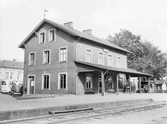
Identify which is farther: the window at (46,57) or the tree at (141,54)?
the tree at (141,54)

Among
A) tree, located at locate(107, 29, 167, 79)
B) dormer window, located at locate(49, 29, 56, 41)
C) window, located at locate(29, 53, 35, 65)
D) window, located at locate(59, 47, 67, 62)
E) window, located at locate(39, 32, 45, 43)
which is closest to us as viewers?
window, located at locate(59, 47, 67, 62)

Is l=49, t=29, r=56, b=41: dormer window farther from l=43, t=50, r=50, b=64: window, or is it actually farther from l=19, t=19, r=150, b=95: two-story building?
l=43, t=50, r=50, b=64: window

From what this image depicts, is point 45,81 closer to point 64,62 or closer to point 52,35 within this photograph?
point 64,62

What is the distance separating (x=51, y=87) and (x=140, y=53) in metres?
27.5

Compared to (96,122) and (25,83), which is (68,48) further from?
(96,122)

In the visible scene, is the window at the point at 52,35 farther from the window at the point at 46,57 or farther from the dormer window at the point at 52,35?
the window at the point at 46,57

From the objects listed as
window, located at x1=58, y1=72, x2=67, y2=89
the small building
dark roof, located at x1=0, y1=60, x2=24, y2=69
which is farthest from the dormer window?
the small building

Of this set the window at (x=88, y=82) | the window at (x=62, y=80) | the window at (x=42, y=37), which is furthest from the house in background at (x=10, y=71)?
the window at (x=88, y=82)

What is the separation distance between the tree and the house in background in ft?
79.3

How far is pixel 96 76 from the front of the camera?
23.8 metres

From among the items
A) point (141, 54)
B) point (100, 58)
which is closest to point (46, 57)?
point (100, 58)

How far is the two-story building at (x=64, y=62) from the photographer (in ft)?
70.8

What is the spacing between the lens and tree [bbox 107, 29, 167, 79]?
44.1 m

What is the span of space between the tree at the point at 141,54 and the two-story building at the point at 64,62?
58.1 ft
